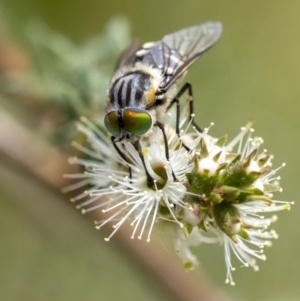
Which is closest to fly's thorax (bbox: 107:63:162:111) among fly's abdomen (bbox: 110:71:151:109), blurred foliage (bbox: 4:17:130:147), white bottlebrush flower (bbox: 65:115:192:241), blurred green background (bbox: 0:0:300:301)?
fly's abdomen (bbox: 110:71:151:109)

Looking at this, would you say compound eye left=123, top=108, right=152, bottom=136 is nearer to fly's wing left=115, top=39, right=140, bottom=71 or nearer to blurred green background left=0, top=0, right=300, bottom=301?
fly's wing left=115, top=39, right=140, bottom=71

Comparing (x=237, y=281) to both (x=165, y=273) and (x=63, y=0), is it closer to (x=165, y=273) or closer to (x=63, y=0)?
(x=165, y=273)

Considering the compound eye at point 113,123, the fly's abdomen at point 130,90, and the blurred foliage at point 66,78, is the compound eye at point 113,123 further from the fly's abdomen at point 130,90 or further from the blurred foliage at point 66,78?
the blurred foliage at point 66,78

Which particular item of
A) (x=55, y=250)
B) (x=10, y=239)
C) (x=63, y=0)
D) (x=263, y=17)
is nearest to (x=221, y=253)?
(x=55, y=250)

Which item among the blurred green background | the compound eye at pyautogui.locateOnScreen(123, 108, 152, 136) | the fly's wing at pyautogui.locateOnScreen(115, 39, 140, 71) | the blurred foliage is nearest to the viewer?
the compound eye at pyautogui.locateOnScreen(123, 108, 152, 136)

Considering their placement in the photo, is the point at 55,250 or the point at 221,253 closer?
the point at 221,253

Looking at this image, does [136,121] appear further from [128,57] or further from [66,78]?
[66,78]
